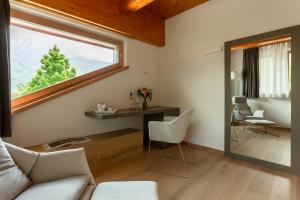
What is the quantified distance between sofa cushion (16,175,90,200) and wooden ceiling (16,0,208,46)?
2.07m

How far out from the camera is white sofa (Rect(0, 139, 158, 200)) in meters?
1.09

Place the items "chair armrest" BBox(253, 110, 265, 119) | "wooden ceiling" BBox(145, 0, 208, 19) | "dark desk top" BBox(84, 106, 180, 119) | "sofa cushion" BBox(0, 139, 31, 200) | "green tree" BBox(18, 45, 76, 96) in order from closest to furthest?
"sofa cushion" BBox(0, 139, 31, 200)
"green tree" BBox(18, 45, 76, 96)
"dark desk top" BBox(84, 106, 180, 119)
"chair armrest" BBox(253, 110, 265, 119)
"wooden ceiling" BBox(145, 0, 208, 19)

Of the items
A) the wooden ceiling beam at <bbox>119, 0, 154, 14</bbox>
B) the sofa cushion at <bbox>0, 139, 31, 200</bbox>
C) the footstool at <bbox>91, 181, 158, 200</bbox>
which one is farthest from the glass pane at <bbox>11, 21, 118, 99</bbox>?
the footstool at <bbox>91, 181, 158, 200</bbox>

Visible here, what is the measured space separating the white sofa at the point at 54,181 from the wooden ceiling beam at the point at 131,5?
7.35ft

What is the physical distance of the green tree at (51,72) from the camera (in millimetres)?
2232

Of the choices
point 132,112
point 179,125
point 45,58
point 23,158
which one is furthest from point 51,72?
point 179,125

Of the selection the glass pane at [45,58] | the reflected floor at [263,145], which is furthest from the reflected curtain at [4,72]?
the reflected floor at [263,145]

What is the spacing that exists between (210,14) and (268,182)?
2.67 m

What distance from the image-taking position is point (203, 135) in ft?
10.3

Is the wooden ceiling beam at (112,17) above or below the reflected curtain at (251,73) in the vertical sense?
above

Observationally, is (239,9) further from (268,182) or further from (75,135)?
(75,135)

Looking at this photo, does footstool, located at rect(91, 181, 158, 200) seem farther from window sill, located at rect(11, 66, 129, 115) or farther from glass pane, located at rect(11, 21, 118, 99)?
glass pane, located at rect(11, 21, 118, 99)

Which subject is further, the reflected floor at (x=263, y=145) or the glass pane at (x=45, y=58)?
the reflected floor at (x=263, y=145)

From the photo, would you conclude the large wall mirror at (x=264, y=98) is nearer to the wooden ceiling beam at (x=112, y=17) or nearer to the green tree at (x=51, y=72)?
the wooden ceiling beam at (x=112, y=17)
